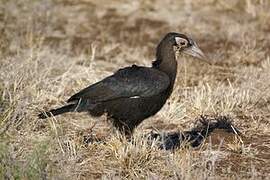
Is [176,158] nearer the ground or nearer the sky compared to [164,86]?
nearer the ground

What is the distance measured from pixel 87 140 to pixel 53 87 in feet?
5.74

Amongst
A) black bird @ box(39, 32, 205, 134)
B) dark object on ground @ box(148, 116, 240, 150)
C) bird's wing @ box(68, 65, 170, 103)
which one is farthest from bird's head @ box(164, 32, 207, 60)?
dark object on ground @ box(148, 116, 240, 150)

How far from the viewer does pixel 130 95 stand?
668 cm

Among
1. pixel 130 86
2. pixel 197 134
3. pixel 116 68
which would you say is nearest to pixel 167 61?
pixel 130 86

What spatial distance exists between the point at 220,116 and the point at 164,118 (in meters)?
0.60

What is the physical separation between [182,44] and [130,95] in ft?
2.41

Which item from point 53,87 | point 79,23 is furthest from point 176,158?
point 79,23

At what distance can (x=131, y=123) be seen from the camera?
6723 millimetres

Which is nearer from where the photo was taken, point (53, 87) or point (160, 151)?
point (160, 151)

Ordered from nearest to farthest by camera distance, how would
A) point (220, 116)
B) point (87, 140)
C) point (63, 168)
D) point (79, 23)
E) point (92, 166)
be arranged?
point (63, 168), point (92, 166), point (87, 140), point (220, 116), point (79, 23)

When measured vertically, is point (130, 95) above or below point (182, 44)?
below

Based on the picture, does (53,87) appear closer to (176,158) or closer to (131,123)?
(131,123)

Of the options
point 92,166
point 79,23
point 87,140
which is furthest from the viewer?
point 79,23

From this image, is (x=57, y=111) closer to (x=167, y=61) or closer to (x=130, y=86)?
(x=130, y=86)
